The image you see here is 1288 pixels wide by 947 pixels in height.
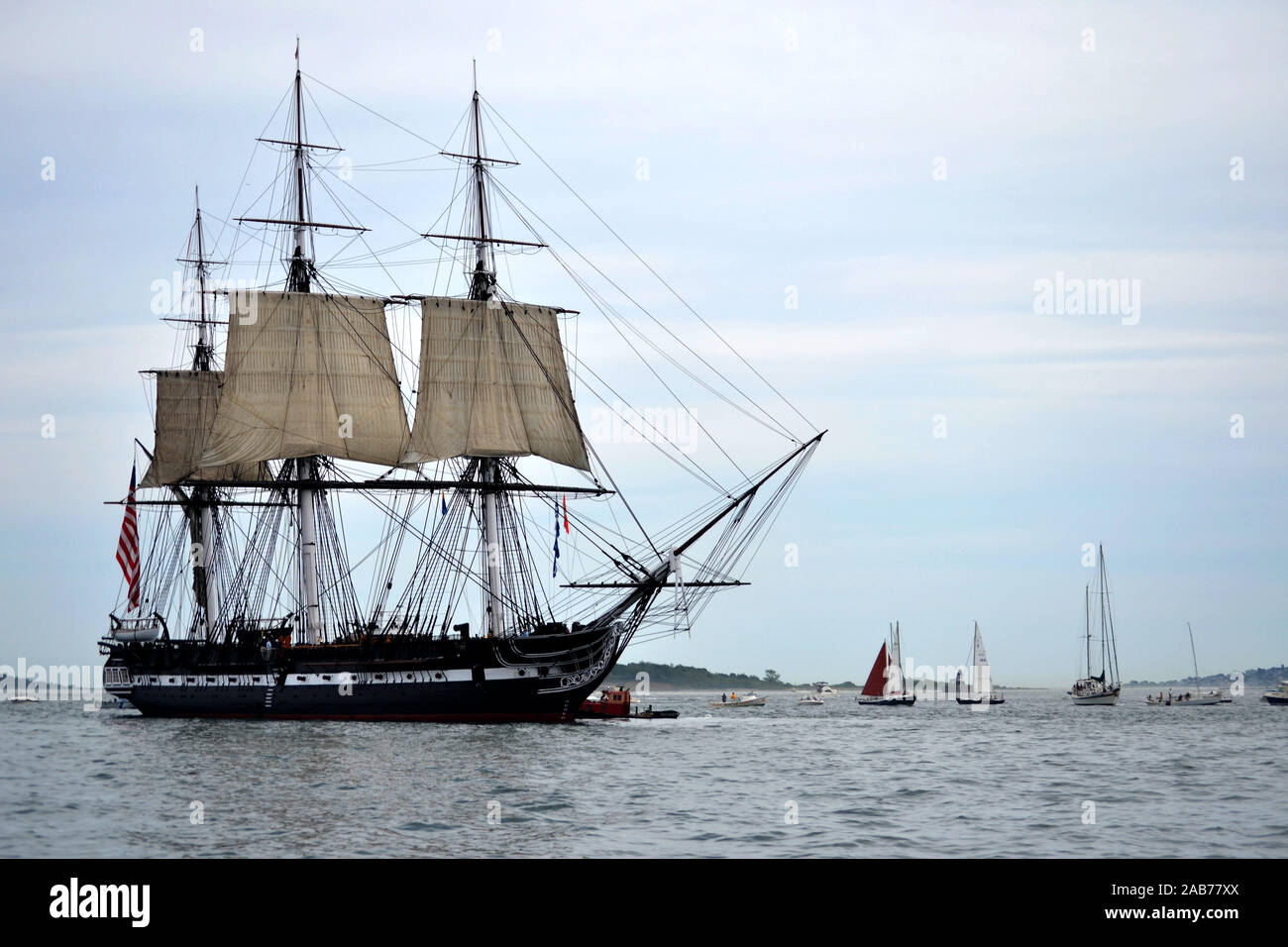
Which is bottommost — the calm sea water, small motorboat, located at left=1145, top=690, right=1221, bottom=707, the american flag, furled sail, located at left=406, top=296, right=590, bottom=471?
small motorboat, located at left=1145, top=690, right=1221, bottom=707

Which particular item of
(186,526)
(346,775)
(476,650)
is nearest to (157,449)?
(186,526)

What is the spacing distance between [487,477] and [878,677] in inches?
3228

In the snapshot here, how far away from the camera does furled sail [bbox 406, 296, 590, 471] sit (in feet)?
263

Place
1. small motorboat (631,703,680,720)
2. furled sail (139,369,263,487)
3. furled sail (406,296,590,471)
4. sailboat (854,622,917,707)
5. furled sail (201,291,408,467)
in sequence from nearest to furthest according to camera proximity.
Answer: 1. furled sail (406,296,590,471)
2. furled sail (201,291,408,467)
3. small motorboat (631,703,680,720)
4. furled sail (139,369,263,487)
5. sailboat (854,622,917,707)

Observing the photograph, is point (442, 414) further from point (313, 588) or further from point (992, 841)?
point (992, 841)

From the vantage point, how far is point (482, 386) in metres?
80.9

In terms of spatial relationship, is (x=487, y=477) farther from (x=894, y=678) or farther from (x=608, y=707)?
(x=894, y=678)

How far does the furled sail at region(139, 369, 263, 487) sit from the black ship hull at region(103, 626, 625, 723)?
2053cm

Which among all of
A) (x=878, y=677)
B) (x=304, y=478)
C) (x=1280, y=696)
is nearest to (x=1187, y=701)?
(x=1280, y=696)

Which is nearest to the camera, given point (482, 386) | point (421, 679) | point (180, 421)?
point (421, 679)

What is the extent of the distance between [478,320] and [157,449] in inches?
1193

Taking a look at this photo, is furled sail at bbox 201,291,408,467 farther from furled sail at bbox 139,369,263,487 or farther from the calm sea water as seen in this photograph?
the calm sea water

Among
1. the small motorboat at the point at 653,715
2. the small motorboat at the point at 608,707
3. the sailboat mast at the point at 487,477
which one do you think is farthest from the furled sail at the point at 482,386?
the small motorboat at the point at 653,715

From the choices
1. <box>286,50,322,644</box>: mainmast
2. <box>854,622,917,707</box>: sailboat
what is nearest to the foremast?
<box>286,50,322,644</box>: mainmast
